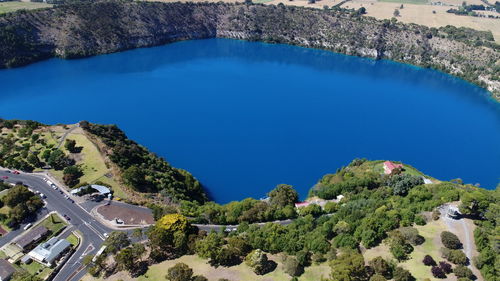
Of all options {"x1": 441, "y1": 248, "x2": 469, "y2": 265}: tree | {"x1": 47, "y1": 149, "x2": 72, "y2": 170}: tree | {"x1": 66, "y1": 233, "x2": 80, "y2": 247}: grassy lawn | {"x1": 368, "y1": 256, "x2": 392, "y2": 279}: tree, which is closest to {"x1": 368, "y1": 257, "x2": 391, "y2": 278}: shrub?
{"x1": 368, "y1": 256, "x2": 392, "y2": 279}: tree

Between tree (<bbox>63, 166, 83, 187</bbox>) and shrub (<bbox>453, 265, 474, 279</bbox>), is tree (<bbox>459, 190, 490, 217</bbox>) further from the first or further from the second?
tree (<bbox>63, 166, 83, 187</bbox>)

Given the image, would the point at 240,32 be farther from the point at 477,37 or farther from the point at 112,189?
the point at 112,189

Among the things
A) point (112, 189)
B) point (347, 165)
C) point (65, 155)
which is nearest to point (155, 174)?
point (112, 189)

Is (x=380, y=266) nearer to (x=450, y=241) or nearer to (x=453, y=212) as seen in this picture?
(x=450, y=241)

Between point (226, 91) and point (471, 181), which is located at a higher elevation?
point (226, 91)

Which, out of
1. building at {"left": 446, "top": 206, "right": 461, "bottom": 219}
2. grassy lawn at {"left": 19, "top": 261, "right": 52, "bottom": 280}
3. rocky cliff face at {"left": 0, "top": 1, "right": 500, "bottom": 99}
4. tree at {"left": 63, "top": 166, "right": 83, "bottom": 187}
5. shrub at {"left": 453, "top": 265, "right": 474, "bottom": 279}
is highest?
rocky cliff face at {"left": 0, "top": 1, "right": 500, "bottom": 99}

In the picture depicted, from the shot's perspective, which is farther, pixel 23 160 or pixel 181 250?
pixel 23 160

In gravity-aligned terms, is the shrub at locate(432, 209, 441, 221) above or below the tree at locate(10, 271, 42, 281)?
above
